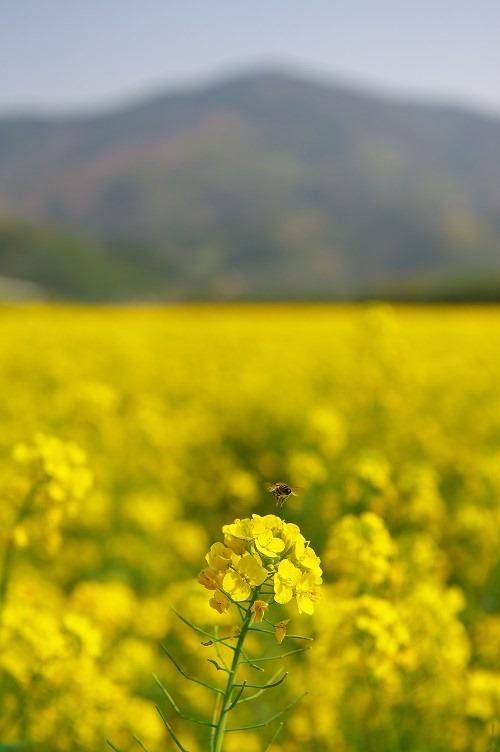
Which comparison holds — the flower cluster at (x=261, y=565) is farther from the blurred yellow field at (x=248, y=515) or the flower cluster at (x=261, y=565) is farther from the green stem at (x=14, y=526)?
the green stem at (x=14, y=526)

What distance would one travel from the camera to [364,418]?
643 centimetres

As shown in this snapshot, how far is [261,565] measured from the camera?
1154 millimetres

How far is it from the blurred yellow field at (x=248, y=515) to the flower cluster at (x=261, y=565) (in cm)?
69

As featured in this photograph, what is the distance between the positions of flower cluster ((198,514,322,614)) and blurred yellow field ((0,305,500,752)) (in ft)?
2.26

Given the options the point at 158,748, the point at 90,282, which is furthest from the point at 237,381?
the point at 90,282

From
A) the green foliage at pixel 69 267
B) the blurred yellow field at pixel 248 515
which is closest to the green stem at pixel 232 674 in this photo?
the blurred yellow field at pixel 248 515

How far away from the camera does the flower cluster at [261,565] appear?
1.14m

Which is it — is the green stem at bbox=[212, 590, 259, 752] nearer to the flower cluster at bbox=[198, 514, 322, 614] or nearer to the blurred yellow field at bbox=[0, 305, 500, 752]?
the flower cluster at bbox=[198, 514, 322, 614]

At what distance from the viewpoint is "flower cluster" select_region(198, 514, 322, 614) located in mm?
1145

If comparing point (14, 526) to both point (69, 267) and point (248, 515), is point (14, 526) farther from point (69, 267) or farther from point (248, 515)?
point (69, 267)

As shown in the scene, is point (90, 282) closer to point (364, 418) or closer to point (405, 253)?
point (405, 253)

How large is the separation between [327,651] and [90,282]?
126578 millimetres

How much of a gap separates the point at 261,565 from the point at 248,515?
4.77 meters

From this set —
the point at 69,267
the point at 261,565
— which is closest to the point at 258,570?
the point at 261,565
